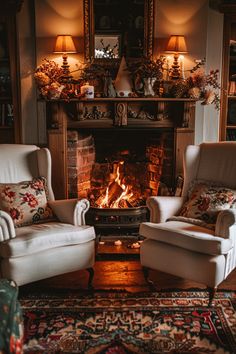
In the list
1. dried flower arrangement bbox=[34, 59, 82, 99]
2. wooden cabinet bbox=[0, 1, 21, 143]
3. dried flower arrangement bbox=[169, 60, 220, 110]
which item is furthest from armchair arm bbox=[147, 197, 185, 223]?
wooden cabinet bbox=[0, 1, 21, 143]

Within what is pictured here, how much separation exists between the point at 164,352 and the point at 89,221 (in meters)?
2.08

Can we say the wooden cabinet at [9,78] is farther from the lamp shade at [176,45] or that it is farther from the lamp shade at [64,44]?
the lamp shade at [176,45]

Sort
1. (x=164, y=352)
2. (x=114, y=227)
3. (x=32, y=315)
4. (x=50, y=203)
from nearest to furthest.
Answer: (x=164, y=352) → (x=32, y=315) → (x=50, y=203) → (x=114, y=227)

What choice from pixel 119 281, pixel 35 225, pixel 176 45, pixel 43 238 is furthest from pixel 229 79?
pixel 43 238

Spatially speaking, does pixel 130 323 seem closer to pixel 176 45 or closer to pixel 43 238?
pixel 43 238

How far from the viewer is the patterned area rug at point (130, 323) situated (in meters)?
2.50

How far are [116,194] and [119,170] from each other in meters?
0.29

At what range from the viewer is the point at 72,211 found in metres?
3.39

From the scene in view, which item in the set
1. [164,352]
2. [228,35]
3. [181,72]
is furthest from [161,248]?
[228,35]

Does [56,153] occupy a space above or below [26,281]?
above

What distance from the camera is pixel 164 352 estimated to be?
8.03ft

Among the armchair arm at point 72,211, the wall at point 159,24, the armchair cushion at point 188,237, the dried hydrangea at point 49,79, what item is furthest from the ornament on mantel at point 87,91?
the armchair cushion at point 188,237

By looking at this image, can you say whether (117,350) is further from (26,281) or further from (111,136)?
(111,136)

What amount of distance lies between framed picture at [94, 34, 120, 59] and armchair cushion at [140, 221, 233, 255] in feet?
6.42
